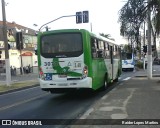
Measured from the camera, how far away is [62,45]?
15.8m

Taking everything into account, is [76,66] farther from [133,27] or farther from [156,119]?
[133,27]

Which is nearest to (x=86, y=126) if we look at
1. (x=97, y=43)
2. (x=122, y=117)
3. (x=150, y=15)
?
(x=122, y=117)

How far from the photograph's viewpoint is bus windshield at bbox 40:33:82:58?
51.5ft

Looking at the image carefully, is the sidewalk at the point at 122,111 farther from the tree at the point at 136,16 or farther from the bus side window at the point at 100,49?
the tree at the point at 136,16

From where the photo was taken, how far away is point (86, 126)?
29.3 feet

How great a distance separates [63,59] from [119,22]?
10568mm

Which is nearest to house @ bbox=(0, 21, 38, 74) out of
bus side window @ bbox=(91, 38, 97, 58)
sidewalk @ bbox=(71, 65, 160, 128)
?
bus side window @ bbox=(91, 38, 97, 58)

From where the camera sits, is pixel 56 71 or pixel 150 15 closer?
pixel 56 71

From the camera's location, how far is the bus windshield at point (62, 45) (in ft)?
51.5

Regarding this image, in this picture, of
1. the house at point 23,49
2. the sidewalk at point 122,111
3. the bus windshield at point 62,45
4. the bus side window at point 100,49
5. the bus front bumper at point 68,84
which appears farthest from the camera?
the house at point 23,49

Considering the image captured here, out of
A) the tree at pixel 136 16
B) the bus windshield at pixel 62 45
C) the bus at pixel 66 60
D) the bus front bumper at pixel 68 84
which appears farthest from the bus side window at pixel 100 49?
the tree at pixel 136 16

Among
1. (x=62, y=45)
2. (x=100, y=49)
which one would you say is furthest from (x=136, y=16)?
(x=62, y=45)

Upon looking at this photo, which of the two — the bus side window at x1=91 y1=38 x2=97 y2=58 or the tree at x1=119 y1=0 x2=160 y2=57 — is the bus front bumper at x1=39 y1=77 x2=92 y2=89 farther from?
the tree at x1=119 y1=0 x2=160 y2=57

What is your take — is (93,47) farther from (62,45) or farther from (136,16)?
(136,16)
